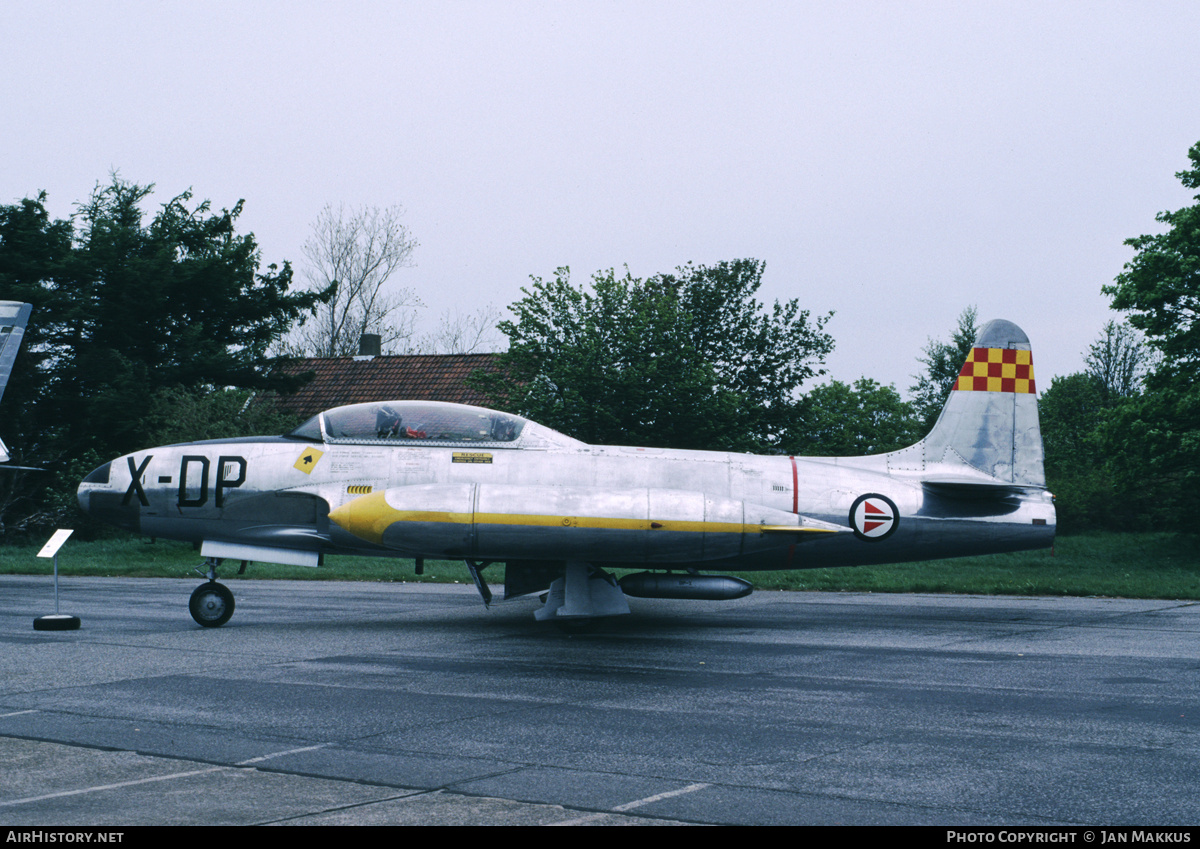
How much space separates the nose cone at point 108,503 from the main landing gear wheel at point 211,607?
1144mm

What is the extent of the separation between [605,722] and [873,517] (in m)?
6.76

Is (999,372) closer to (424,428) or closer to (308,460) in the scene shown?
(424,428)

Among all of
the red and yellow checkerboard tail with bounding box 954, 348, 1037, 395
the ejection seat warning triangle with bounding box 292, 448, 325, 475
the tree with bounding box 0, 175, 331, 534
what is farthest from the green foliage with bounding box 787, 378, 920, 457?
the ejection seat warning triangle with bounding box 292, 448, 325, 475

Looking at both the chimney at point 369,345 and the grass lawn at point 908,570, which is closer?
the grass lawn at point 908,570

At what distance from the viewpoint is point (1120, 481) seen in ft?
108

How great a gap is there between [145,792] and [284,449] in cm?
769

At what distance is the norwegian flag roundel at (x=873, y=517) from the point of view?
1308 cm

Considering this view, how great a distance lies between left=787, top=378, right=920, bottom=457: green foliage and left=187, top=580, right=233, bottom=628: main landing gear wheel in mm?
49545

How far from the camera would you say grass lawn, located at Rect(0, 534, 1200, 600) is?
729 inches

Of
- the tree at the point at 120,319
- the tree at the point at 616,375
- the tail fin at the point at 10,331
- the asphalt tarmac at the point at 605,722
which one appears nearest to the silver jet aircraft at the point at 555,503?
the asphalt tarmac at the point at 605,722

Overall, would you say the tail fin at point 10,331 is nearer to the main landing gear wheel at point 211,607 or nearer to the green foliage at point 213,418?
the main landing gear wheel at point 211,607

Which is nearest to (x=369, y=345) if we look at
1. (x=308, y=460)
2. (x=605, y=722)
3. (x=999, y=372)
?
(x=308, y=460)

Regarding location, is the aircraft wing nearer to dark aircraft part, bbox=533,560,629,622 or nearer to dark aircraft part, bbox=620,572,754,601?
dark aircraft part, bbox=533,560,629,622

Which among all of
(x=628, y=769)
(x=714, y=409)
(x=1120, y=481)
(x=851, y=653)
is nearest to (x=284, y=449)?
(x=851, y=653)
